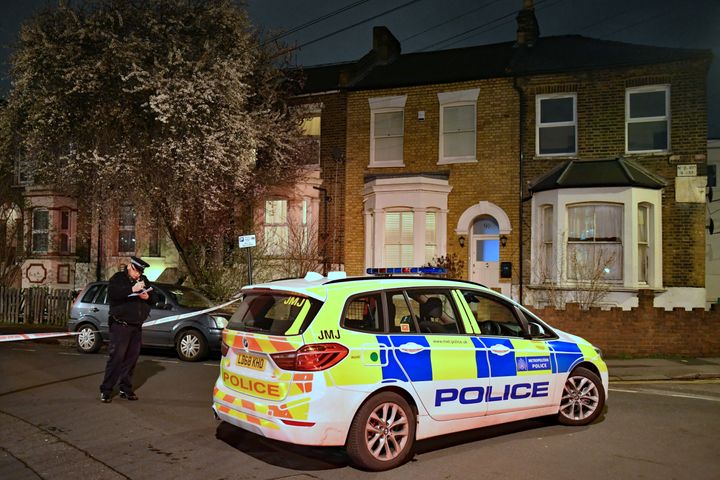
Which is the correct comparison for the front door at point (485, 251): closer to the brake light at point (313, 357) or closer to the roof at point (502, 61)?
the roof at point (502, 61)

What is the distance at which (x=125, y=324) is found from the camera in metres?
7.70

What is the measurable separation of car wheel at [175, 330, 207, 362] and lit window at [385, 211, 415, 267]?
7.53m

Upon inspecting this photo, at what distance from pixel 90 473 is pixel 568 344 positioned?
187 inches

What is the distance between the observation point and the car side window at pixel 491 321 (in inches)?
251

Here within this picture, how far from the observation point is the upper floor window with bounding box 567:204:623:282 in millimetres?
15320

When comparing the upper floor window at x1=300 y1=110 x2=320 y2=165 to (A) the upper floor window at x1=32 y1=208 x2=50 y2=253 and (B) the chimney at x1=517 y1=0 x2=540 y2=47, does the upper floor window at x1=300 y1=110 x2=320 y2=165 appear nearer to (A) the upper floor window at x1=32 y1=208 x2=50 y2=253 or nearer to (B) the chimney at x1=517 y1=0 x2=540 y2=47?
(B) the chimney at x1=517 y1=0 x2=540 y2=47

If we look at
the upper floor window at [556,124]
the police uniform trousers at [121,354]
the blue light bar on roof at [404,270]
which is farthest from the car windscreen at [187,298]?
the upper floor window at [556,124]

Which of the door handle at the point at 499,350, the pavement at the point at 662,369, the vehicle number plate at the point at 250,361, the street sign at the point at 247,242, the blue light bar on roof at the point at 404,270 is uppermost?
the street sign at the point at 247,242

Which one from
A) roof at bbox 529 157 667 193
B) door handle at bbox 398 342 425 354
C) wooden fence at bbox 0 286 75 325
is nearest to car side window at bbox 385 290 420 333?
door handle at bbox 398 342 425 354

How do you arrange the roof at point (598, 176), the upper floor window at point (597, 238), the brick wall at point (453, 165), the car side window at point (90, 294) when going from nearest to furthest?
the car side window at point (90, 294), the roof at point (598, 176), the upper floor window at point (597, 238), the brick wall at point (453, 165)

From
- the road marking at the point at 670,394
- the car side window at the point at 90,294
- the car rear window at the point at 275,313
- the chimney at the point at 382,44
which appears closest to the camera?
the car rear window at the point at 275,313

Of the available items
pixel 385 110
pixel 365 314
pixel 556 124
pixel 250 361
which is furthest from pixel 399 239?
pixel 250 361

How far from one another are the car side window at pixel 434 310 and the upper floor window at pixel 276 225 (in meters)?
12.3

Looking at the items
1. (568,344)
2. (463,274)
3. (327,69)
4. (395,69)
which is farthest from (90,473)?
(327,69)
